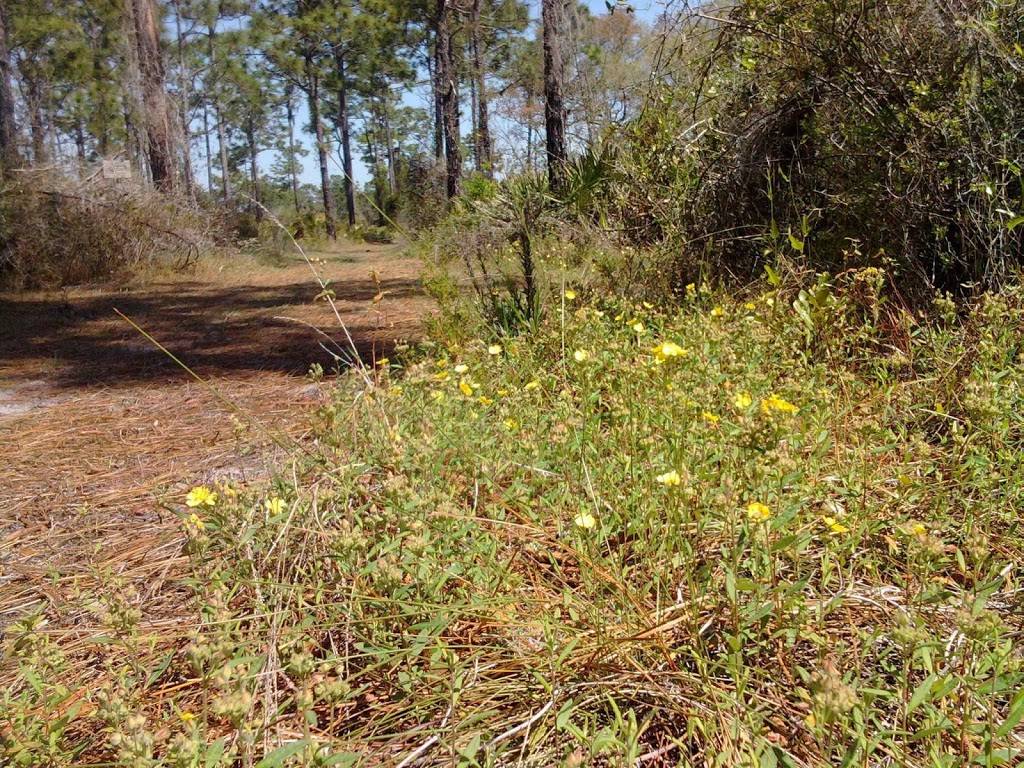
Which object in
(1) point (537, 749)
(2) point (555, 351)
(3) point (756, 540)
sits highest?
(2) point (555, 351)

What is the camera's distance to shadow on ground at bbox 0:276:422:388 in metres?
3.79

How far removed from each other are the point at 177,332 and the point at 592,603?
4.39 m

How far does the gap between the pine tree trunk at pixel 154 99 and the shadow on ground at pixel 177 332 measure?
3.14 metres

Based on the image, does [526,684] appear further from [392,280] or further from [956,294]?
[392,280]

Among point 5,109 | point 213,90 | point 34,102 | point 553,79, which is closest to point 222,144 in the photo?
point 213,90

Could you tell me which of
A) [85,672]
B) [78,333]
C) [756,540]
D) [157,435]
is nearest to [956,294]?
[756,540]

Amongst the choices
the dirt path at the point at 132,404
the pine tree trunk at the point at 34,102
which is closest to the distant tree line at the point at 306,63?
the pine tree trunk at the point at 34,102

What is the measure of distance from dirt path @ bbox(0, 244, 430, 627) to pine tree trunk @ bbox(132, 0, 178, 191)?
347cm

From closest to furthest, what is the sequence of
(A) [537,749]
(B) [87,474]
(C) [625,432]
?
(A) [537,749]
(C) [625,432]
(B) [87,474]

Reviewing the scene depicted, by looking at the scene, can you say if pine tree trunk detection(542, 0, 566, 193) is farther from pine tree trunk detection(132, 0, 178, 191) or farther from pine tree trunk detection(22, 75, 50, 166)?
pine tree trunk detection(22, 75, 50, 166)

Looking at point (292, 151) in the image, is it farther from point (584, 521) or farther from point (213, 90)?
point (584, 521)

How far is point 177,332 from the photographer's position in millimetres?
4805

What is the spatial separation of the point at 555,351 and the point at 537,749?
1.87m

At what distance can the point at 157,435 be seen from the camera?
2.66 meters
